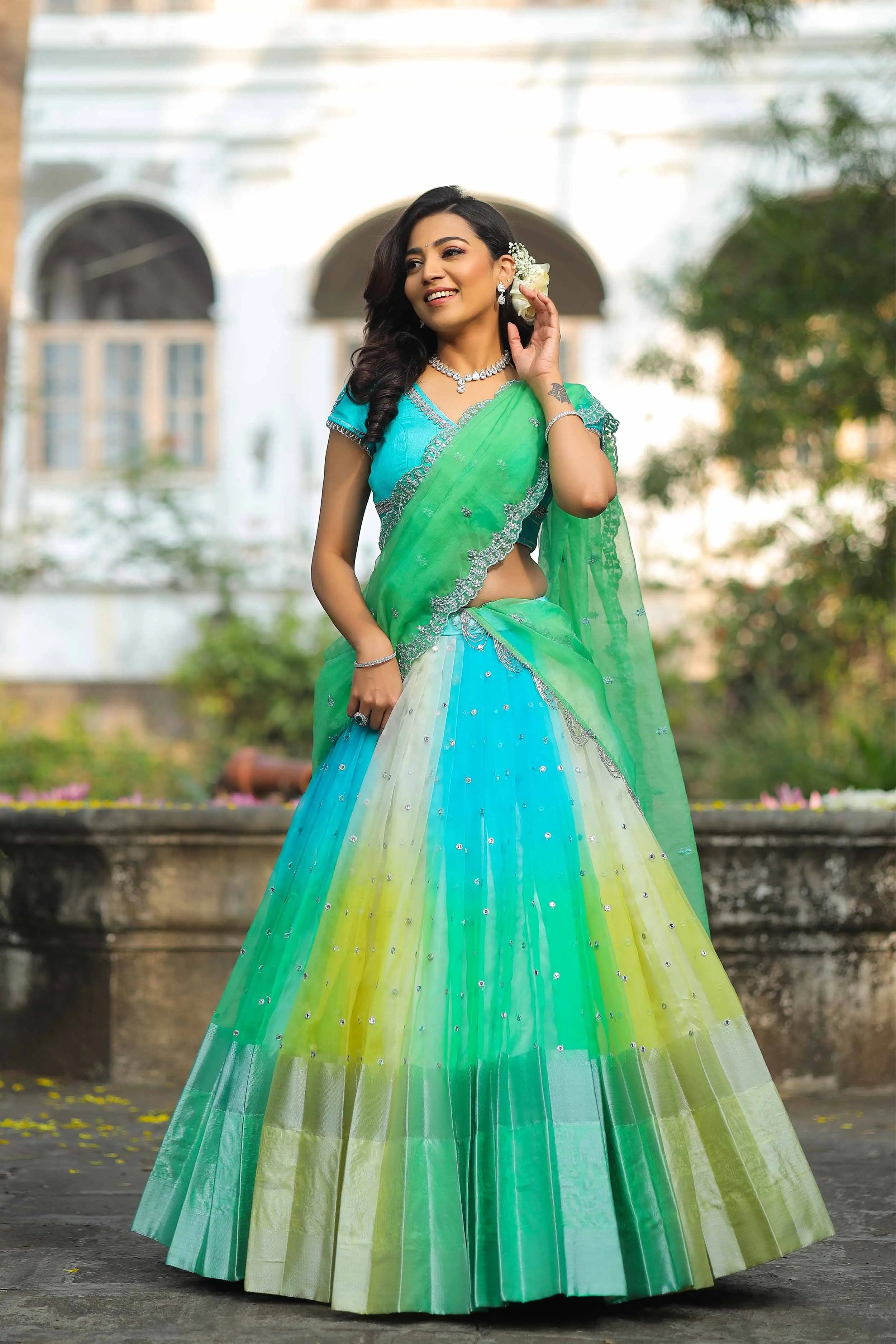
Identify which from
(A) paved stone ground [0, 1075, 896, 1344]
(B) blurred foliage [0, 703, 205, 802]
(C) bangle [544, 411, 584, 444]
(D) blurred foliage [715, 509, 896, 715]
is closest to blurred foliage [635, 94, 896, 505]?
(D) blurred foliage [715, 509, 896, 715]

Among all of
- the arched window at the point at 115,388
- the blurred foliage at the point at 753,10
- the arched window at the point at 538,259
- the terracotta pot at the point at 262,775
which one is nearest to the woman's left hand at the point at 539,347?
the terracotta pot at the point at 262,775

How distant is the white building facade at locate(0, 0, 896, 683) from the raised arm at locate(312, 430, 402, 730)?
10.2 m

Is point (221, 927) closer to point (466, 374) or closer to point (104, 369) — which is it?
point (466, 374)

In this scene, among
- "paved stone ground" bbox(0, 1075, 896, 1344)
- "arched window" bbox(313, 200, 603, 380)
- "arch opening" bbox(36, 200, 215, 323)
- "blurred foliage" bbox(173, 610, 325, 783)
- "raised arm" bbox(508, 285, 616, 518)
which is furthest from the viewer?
"arch opening" bbox(36, 200, 215, 323)

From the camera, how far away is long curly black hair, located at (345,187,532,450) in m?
3.21

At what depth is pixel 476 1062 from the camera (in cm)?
280

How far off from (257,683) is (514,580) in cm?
949

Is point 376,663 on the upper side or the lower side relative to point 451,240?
lower

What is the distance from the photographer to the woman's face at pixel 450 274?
319 centimetres

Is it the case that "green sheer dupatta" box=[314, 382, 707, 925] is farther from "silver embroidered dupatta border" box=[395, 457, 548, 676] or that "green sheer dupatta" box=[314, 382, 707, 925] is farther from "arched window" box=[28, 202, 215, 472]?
"arched window" box=[28, 202, 215, 472]

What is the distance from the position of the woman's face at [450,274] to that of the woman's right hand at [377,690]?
65 cm

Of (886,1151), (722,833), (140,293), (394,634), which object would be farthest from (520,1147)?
(140,293)

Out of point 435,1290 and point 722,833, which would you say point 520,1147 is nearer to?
point 435,1290

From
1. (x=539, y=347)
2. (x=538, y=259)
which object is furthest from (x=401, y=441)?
(x=538, y=259)
